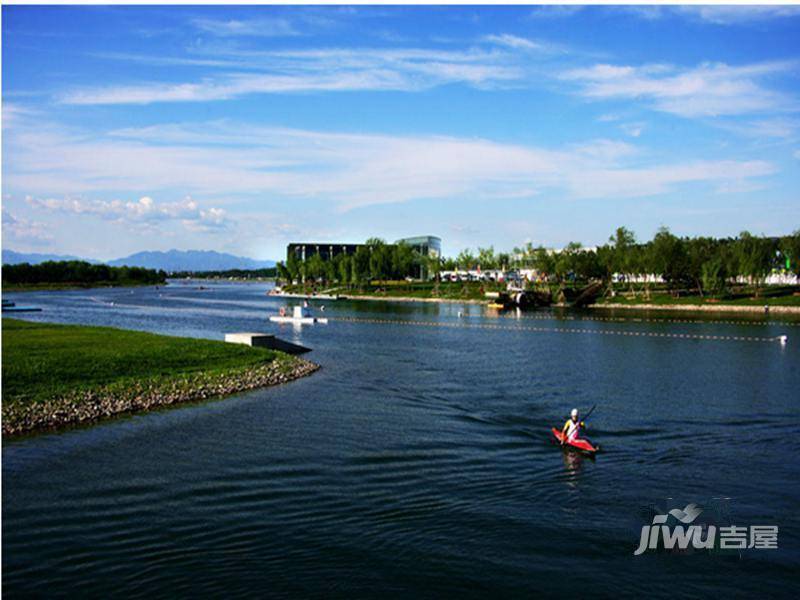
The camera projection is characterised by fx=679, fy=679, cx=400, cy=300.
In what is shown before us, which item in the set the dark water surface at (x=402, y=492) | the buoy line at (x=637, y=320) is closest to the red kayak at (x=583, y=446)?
the dark water surface at (x=402, y=492)

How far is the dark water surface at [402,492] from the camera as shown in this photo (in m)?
18.1

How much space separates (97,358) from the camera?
4369cm

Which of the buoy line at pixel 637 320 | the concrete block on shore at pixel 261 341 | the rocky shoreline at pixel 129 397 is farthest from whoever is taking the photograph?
the buoy line at pixel 637 320

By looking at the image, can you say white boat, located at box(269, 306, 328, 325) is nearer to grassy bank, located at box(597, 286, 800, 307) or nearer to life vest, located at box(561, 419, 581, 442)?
grassy bank, located at box(597, 286, 800, 307)

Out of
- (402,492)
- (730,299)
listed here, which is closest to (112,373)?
(402,492)

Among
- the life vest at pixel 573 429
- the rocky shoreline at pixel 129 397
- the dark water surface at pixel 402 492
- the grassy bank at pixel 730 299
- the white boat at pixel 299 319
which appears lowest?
the dark water surface at pixel 402 492

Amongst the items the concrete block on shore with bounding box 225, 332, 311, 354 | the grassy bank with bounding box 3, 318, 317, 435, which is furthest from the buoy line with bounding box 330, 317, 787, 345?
the grassy bank with bounding box 3, 318, 317, 435

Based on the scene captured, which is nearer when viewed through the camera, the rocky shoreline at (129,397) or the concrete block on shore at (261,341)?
the rocky shoreline at (129,397)

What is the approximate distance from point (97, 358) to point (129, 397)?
8837 mm

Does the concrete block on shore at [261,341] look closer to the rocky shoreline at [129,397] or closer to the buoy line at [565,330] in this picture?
the rocky shoreline at [129,397]

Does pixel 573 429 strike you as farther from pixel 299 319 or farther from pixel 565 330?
pixel 299 319

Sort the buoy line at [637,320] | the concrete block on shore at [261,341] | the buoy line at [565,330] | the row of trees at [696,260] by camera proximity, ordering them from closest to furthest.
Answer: the concrete block on shore at [261,341] → the buoy line at [565,330] → the buoy line at [637,320] → the row of trees at [696,260]

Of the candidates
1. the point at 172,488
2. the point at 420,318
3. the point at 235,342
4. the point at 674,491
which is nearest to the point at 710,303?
the point at 420,318

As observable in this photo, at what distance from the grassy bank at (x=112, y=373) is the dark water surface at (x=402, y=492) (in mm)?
2082
